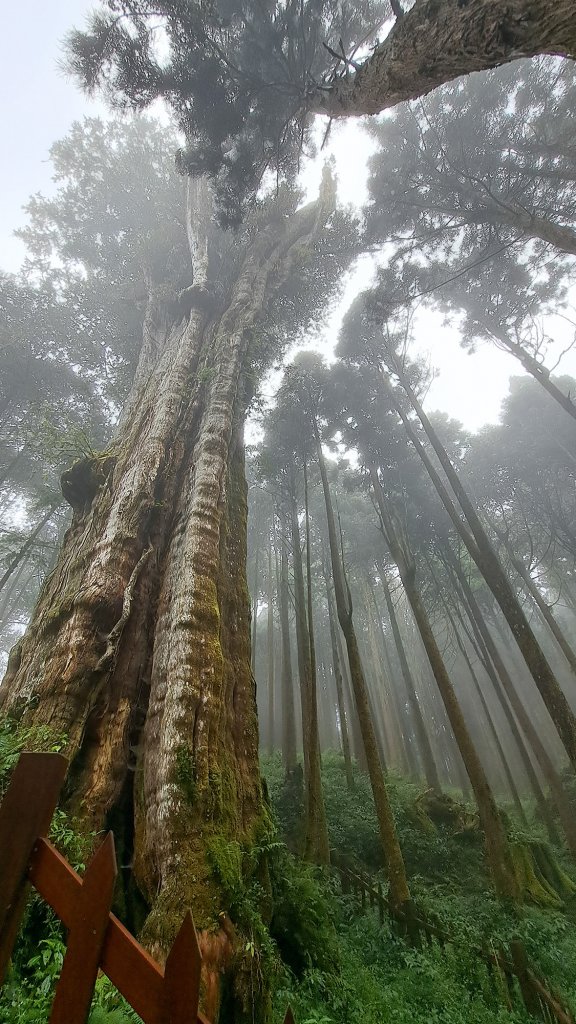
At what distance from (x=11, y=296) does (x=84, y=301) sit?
87.0 inches

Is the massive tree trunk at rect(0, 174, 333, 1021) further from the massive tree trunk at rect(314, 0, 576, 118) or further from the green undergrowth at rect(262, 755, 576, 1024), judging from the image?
the massive tree trunk at rect(314, 0, 576, 118)

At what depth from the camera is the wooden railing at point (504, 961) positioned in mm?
3840

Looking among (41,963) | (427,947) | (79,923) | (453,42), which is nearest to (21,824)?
(79,923)

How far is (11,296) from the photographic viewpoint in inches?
500

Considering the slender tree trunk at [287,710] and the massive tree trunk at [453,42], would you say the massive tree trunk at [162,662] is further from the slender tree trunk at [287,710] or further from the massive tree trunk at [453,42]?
the slender tree trunk at [287,710]

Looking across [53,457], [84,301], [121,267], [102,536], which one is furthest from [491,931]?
[121,267]

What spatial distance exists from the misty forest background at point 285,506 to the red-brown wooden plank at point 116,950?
1793 mm

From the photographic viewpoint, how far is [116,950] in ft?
3.05

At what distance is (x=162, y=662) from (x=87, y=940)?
3.56 m

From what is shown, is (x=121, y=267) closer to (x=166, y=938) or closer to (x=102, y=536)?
(x=102, y=536)

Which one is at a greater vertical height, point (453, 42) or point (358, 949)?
point (453, 42)

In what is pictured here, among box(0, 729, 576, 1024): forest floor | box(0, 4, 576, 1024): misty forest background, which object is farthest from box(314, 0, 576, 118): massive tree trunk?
box(0, 729, 576, 1024): forest floor

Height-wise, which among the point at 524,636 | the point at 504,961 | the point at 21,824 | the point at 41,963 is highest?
the point at 524,636

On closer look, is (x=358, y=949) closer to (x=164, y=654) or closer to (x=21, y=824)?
(x=164, y=654)
